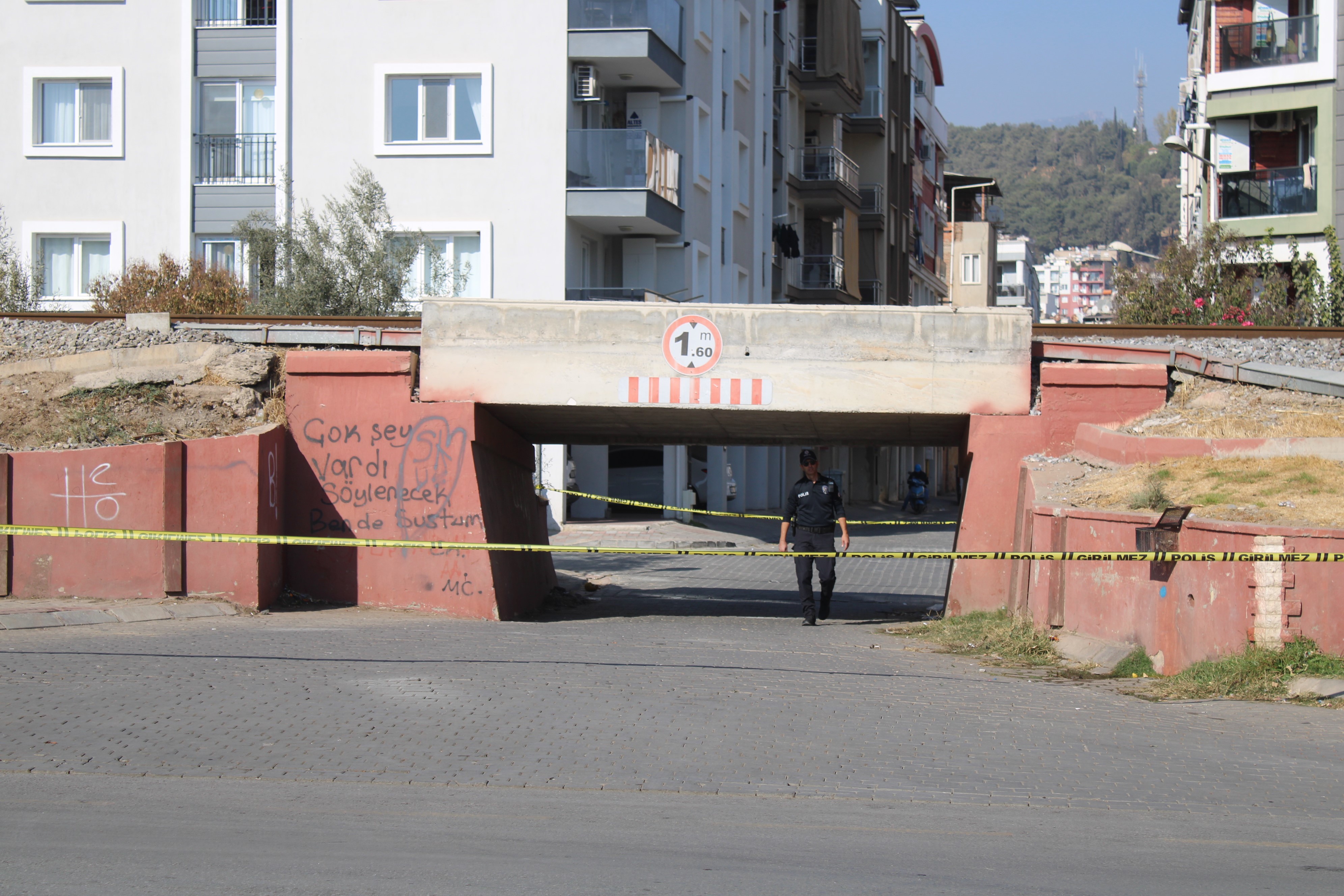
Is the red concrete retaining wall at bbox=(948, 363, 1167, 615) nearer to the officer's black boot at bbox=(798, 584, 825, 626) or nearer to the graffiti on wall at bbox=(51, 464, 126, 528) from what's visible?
the officer's black boot at bbox=(798, 584, 825, 626)

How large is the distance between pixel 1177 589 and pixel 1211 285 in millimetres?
22332

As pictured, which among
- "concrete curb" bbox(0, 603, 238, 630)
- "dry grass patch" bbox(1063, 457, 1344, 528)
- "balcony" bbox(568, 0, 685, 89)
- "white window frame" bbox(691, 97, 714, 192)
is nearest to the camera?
"dry grass patch" bbox(1063, 457, 1344, 528)

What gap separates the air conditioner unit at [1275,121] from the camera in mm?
36500

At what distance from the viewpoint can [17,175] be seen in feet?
99.5

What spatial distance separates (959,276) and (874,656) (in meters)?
75.0

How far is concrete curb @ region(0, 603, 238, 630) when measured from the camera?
39.4 ft

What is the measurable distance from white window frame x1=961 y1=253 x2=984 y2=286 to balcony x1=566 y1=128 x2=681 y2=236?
57463 millimetres

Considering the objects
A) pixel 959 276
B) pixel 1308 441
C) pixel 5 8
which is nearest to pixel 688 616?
pixel 1308 441

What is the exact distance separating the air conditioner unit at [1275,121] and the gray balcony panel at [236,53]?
2520 centimetres

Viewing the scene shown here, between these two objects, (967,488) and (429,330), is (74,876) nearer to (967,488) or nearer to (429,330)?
(429,330)

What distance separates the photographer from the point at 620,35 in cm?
2962

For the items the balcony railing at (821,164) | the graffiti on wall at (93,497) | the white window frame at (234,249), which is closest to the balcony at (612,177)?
the white window frame at (234,249)

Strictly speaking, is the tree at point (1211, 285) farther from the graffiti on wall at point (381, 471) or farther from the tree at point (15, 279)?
the tree at point (15, 279)

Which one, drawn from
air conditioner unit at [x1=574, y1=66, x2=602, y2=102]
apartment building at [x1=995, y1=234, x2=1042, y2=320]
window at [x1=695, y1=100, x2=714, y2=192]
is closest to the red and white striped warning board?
air conditioner unit at [x1=574, y1=66, x2=602, y2=102]
